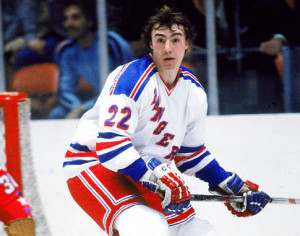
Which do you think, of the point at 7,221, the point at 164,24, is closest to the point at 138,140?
the point at 164,24

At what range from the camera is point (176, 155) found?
255 cm

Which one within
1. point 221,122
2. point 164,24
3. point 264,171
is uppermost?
point 164,24

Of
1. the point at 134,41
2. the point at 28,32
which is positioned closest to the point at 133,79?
the point at 134,41

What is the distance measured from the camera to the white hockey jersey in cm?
217

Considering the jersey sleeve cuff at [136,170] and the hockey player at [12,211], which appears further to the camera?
the jersey sleeve cuff at [136,170]

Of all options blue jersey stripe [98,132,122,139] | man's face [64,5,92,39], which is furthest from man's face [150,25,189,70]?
man's face [64,5,92,39]

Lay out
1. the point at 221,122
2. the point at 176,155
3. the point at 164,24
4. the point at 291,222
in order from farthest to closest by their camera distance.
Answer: the point at 221,122, the point at 291,222, the point at 176,155, the point at 164,24

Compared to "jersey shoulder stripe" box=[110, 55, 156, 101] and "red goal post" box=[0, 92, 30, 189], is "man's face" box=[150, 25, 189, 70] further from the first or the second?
"red goal post" box=[0, 92, 30, 189]

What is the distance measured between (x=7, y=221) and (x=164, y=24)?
0.88 m

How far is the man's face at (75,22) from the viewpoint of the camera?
3.81m

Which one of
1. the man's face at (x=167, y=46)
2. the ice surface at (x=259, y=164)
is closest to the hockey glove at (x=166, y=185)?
the man's face at (x=167, y=46)

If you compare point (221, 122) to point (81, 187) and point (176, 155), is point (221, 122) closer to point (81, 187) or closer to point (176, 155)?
point (176, 155)

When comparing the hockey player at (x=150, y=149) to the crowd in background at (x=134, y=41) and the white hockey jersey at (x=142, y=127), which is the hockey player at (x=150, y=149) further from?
the crowd in background at (x=134, y=41)

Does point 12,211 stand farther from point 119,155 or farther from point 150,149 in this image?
point 150,149
